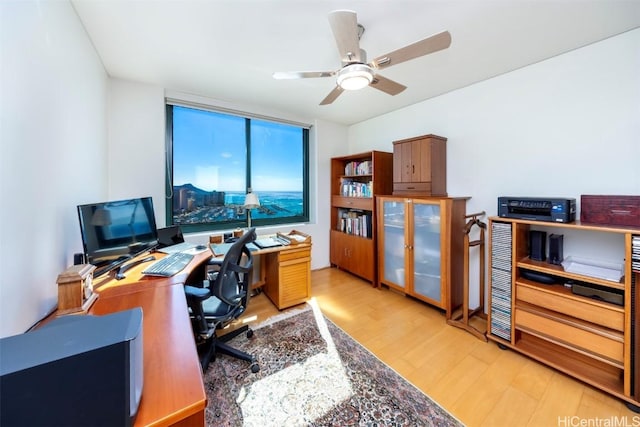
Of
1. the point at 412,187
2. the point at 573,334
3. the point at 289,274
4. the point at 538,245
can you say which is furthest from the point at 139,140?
the point at 573,334

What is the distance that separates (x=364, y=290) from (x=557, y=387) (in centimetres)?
188

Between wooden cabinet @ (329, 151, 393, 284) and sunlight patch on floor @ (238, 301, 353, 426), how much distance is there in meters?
1.69

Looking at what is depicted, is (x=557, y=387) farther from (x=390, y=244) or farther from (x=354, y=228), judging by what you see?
A: (x=354, y=228)

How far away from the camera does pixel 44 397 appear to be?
0.50 meters

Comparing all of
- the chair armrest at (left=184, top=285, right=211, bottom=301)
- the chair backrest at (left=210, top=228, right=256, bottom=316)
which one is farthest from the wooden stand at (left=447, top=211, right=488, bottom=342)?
the chair armrest at (left=184, top=285, right=211, bottom=301)

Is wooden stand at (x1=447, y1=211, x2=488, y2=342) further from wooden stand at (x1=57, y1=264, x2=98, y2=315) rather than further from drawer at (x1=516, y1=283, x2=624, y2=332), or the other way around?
wooden stand at (x1=57, y1=264, x2=98, y2=315)

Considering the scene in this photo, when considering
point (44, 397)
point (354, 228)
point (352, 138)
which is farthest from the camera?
point (352, 138)

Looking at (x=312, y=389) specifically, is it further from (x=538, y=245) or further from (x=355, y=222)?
(x=355, y=222)

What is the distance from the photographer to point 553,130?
A: 2.06 metres

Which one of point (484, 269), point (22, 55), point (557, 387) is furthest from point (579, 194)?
point (22, 55)

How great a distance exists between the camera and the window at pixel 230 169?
292cm

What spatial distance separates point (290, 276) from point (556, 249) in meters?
2.43

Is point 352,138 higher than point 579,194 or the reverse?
higher

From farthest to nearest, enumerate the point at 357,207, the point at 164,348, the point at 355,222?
the point at 355,222 → the point at 357,207 → the point at 164,348
